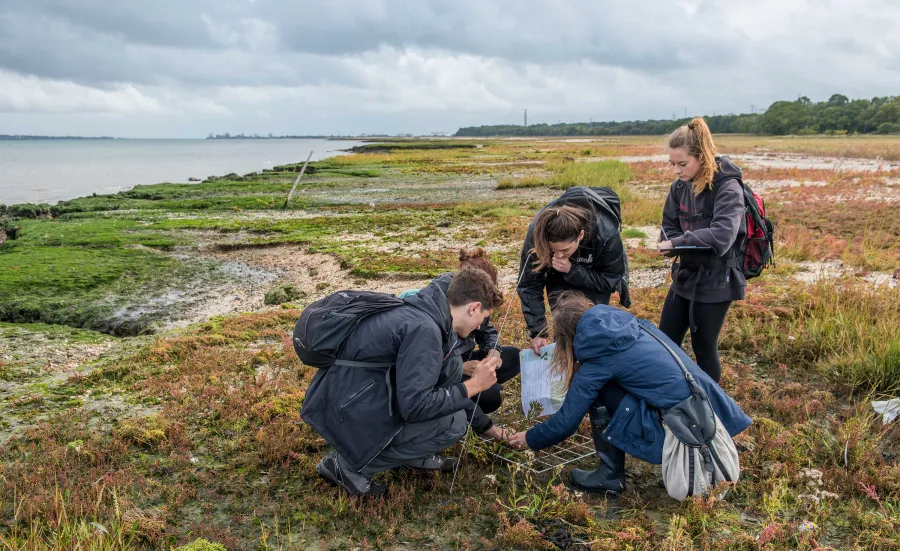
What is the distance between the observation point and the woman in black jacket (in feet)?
13.6

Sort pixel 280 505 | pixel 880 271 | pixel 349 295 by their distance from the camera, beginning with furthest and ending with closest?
1. pixel 880 271
2. pixel 280 505
3. pixel 349 295

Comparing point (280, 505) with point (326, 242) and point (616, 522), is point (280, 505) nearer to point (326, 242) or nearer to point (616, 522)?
point (616, 522)

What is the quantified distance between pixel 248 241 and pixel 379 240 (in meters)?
3.63

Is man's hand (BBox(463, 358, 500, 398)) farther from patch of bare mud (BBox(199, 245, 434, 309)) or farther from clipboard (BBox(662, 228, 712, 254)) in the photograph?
patch of bare mud (BBox(199, 245, 434, 309))

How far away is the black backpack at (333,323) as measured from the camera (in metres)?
3.42

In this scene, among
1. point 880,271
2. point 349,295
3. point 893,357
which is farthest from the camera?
point 880,271

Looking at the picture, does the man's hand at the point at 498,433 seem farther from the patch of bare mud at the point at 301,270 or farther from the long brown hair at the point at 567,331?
the patch of bare mud at the point at 301,270

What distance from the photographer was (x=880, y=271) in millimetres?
9039

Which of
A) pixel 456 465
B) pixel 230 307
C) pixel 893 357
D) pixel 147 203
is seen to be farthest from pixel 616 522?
pixel 147 203

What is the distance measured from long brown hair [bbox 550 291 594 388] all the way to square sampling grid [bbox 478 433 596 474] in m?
0.73

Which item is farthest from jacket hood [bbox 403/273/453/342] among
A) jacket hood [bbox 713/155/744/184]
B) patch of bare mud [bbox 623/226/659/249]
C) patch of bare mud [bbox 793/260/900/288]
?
patch of bare mud [bbox 623/226/659/249]

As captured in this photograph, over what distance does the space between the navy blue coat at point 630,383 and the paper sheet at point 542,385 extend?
67 centimetres

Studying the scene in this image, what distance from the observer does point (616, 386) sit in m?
3.73

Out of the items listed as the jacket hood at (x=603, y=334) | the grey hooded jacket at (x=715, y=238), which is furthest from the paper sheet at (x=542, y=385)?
the grey hooded jacket at (x=715, y=238)
